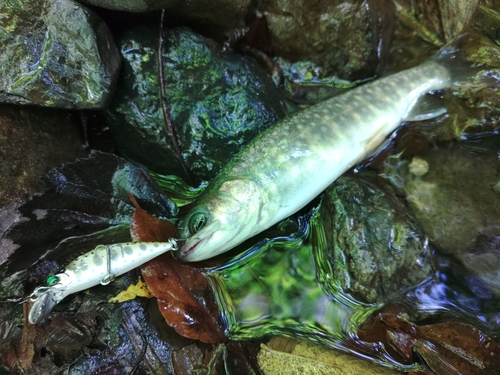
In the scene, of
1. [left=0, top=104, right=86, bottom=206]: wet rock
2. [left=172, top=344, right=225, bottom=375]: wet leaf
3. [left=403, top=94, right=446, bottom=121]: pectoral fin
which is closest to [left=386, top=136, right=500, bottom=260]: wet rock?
[left=403, top=94, right=446, bottom=121]: pectoral fin

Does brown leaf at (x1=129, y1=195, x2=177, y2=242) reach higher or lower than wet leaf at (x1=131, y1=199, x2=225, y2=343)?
higher

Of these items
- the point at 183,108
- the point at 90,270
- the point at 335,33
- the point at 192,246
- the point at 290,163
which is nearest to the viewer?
the point at 90,270

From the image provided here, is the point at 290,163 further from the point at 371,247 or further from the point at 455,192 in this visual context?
the point at 455,192

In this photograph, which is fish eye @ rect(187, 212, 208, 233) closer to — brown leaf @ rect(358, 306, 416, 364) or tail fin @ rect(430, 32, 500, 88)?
brown leaf @ rect(358, 306, 416, 364)

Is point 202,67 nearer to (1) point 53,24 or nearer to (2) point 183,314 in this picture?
(1) point 53,24

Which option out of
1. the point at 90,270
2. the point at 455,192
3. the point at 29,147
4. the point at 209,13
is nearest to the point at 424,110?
the point at 455,192

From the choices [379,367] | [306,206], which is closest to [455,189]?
[306,206]

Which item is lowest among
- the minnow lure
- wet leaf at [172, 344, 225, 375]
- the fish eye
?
wet leaf at [172, 344, 225, 375]
